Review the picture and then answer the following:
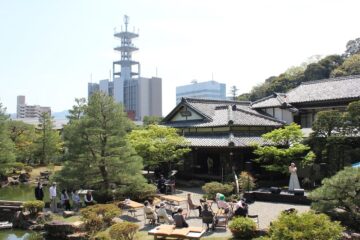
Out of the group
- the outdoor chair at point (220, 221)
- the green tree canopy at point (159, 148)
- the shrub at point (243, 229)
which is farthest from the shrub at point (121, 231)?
the green tree canopy at point (159, 148)

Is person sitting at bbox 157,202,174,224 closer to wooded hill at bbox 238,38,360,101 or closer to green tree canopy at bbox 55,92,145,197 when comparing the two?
green tree canopy at bbox 55,92,145,197

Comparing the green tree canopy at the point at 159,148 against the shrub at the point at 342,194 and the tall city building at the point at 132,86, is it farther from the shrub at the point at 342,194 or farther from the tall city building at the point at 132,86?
the tall city building at the point at 132,86

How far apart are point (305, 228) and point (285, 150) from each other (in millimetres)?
13447

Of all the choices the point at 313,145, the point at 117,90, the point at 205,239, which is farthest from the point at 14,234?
the point at 117,90

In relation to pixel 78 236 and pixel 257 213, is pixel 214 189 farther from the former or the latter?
pixel 78 236

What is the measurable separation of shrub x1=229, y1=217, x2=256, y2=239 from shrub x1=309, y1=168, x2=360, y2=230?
2.61 metres

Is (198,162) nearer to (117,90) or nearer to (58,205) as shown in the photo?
(58,205)

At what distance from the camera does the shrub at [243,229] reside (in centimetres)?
1360

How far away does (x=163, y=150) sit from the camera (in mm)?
26562

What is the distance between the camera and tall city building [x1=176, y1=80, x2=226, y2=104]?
170m

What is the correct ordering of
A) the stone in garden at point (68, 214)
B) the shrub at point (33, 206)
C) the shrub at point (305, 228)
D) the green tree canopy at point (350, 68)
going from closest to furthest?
the shrub at point (305, 228) → the stone in garden at point (68, 214) → the shrub at point (33, 206) → the green tree canopy at point (350, 68)

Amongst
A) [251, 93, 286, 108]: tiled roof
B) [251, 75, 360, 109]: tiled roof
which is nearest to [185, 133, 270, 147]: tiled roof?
[251, 93, 286, 108]: tiled roof

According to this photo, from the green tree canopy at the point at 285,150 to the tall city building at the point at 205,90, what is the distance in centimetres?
14031

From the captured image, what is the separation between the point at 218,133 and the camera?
2850 centimetres
